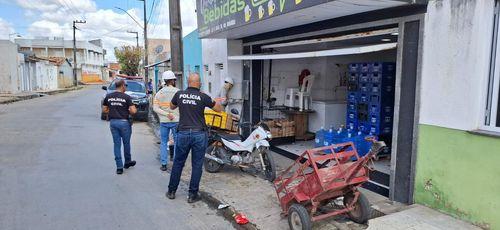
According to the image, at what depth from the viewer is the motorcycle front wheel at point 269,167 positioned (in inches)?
248

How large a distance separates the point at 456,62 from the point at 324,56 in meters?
3.75

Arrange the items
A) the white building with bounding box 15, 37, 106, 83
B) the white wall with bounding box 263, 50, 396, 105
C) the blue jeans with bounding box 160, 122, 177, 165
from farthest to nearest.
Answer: the white building with bounding box 15, 37, 106, 83
the white wall with bounding box 263, 50, 396, 105
the blue jeans with bounding box 160, 122, 177, 165

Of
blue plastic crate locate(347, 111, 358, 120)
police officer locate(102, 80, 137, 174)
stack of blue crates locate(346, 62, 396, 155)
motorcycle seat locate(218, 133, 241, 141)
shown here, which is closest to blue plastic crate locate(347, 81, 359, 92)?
stack of blue crates locate(346, 62, 396, 155)

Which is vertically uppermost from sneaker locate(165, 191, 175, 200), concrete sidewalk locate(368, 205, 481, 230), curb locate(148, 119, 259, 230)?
concrete sidewalk locate(368, 205, 481, 230)

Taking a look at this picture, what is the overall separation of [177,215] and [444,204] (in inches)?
127

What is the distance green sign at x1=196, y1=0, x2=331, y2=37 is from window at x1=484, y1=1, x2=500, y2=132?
187cm

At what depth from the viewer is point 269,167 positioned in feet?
21.0

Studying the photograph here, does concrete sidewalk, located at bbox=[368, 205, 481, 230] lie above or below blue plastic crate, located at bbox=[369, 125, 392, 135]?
below

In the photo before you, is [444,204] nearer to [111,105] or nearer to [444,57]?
[444,57]

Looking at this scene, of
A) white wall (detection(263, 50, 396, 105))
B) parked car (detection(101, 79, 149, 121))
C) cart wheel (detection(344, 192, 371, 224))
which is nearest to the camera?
cart wheel (detection(344, 192, 371, 224))

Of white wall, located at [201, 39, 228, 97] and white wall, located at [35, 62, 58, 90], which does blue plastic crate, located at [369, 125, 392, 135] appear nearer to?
white wall, located at [201, 39, 228, 97]

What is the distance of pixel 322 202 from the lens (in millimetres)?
4500

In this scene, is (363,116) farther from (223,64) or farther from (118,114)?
(118,114)

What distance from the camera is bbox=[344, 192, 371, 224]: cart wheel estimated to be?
4422mm
